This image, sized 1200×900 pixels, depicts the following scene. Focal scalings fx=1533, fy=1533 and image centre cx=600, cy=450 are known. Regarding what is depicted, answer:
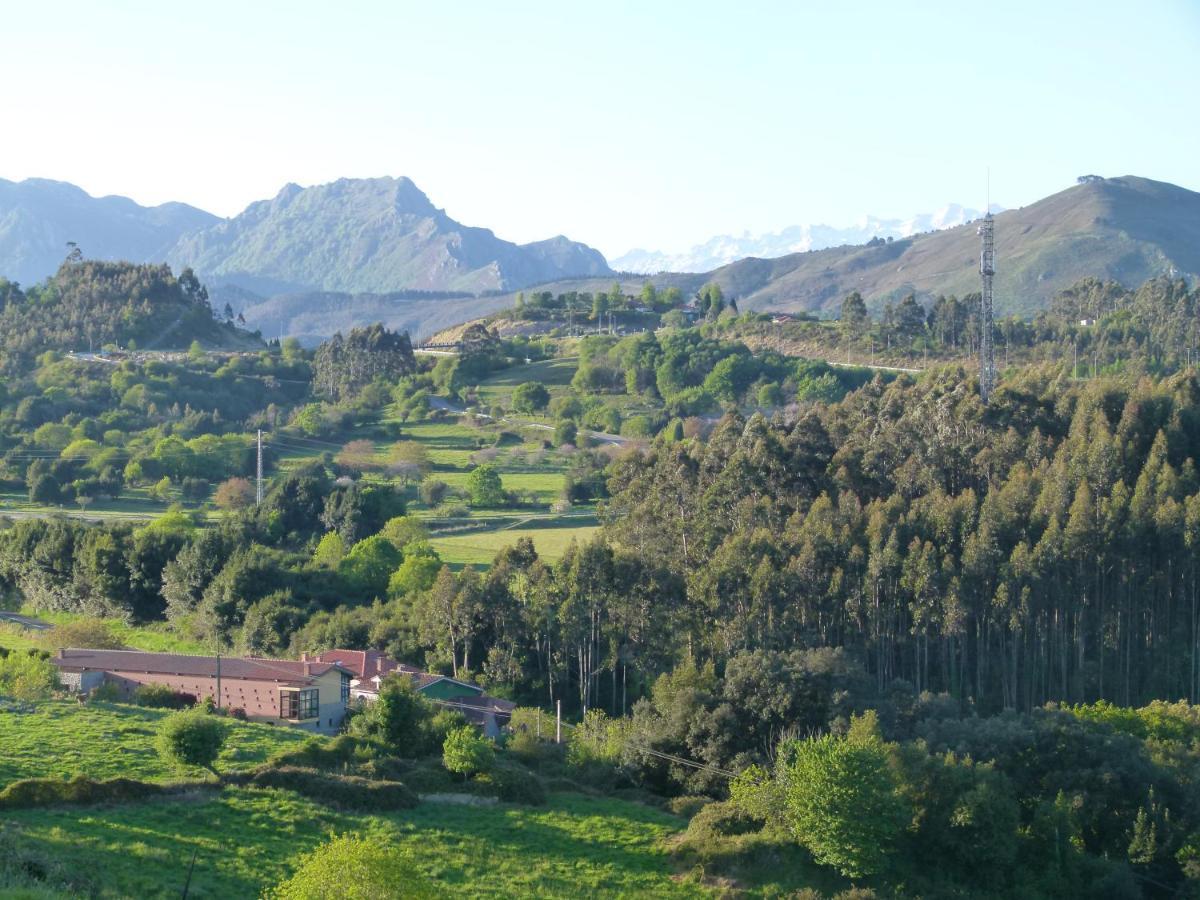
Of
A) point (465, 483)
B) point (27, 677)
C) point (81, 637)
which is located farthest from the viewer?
point (465, 483)

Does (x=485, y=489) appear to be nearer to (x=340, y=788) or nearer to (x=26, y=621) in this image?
(x=26, y=621)

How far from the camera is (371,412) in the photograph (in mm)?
90875

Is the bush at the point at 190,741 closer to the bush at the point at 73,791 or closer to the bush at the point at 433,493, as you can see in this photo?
the bush at the point at 73,791

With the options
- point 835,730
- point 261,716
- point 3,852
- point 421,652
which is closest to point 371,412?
point 421,652

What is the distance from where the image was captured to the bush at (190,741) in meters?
26.5

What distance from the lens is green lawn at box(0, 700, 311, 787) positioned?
2648 cm

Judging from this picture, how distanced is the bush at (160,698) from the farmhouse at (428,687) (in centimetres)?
368

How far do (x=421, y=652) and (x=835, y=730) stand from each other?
51.3 ft

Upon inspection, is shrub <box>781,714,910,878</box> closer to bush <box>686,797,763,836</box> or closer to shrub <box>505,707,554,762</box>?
bush <box>686,797,763,836</box>

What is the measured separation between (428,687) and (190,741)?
1066 centimetres

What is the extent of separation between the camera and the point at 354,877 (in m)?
18.8

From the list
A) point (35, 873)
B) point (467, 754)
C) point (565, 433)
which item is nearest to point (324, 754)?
point (467, 754)

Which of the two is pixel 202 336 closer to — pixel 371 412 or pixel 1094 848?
pixel 371 412

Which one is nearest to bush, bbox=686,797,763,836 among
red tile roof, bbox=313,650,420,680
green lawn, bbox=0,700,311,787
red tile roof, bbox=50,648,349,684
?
green lawn, bbox=0,700,311,787
